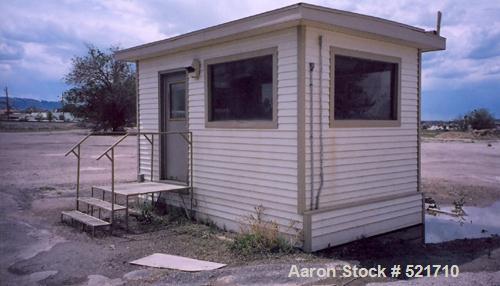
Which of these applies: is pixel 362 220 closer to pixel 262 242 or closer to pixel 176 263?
pixel 262 242

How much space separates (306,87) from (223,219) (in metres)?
2.52

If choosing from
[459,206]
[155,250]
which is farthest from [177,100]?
[459,206]

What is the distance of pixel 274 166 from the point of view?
6137mm

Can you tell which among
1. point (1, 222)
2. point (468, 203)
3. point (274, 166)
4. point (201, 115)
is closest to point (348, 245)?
point (274, 166)

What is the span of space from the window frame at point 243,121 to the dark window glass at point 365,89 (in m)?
0.86

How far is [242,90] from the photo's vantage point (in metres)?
6.70

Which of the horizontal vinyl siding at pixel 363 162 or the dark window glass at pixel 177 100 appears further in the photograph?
the dark window glass at pixel 177 100

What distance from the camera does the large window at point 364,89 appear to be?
20.6ft

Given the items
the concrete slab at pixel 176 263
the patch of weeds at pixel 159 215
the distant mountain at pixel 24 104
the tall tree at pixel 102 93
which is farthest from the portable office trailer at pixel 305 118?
the distant mountain at pixel 24 104

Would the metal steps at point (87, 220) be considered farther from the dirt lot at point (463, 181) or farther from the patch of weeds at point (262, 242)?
the dirt lot at point (463, 181)

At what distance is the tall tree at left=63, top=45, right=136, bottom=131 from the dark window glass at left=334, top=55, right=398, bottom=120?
3106 centimetres

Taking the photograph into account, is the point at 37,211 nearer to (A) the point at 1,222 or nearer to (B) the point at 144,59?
(A) the point at 1,222

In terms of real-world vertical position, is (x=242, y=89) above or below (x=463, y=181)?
above

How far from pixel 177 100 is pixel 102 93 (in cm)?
3078
